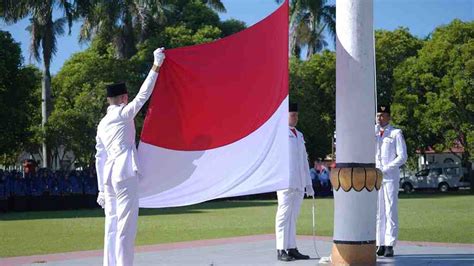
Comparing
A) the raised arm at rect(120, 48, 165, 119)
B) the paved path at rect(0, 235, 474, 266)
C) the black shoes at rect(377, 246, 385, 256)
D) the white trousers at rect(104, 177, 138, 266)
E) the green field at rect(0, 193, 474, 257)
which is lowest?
the green field at rect(0, 193, 474, 257)

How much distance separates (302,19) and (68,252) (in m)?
41.4

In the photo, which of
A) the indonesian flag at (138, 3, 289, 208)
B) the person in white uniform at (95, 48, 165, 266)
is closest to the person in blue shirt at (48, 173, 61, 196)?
the person in white uniform at (95, 48, 165, 266)

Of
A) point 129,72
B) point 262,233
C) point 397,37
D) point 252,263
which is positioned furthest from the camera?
point 397,37

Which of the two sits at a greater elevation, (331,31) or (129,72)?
(331,31)

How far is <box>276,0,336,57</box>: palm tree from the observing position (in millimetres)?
49219

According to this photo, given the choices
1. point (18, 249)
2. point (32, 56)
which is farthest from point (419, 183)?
point (18, 249)

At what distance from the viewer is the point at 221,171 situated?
27.3 feet

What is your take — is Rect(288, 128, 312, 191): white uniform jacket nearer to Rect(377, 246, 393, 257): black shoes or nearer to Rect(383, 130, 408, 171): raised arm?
Rect(383, 130, 408, 171): raised arm

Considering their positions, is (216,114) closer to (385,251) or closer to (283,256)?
(283,256)

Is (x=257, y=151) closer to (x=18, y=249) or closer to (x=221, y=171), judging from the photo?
(x=221, y=171)

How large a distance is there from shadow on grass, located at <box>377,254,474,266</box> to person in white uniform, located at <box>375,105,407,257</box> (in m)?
0.37

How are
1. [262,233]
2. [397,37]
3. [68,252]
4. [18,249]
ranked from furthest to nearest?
[397,37] → [262,233] → [18,249] → [68,252]

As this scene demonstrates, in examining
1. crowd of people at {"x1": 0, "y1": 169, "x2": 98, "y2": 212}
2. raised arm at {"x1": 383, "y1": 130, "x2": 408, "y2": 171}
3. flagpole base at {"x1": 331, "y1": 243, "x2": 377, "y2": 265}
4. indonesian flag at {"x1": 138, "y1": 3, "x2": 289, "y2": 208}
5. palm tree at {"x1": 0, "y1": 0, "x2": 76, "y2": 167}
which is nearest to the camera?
flagpole base at {"x1": 331, "y1": 243, "x2": 377, "y2": 265}

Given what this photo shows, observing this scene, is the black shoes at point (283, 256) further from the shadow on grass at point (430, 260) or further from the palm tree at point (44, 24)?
the palm tree at point (44, 24)
